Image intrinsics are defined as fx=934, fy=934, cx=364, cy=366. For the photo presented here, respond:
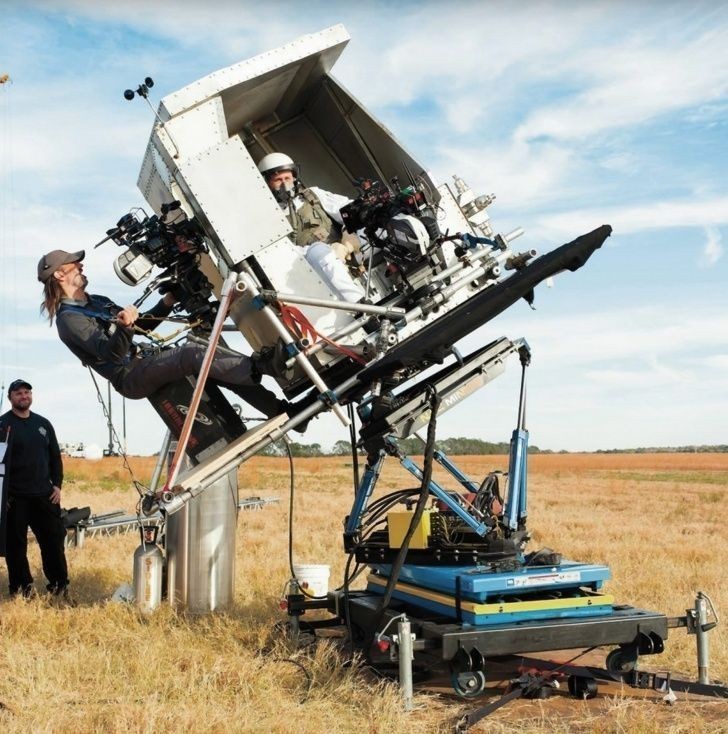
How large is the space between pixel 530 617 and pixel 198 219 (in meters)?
3.44

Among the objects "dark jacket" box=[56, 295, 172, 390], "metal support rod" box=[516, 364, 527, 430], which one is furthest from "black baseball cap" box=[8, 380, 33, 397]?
"metal support rod" box=[516, 364, 527, 430]

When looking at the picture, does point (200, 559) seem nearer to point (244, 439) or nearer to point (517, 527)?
point (244, 439)

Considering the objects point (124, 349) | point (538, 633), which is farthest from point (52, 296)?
point (538, 633)

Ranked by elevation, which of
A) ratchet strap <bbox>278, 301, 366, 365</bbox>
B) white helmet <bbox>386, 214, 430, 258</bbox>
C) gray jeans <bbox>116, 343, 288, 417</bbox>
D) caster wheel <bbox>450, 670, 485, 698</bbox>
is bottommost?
caster wheel <bbox>450, 670, 485, 698</bbox>

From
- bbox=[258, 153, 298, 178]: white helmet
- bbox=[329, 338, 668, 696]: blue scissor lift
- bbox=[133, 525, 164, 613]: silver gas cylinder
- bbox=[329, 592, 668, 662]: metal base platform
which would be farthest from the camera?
bbox=[133, 525, 164, 613]: silver gas cylinder

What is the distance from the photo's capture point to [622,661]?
19.8ft

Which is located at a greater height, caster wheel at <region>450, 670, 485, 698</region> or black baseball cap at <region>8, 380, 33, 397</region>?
black baseball cap at <region>8, 380, 33, 397</region>

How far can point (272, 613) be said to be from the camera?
26.4 feet

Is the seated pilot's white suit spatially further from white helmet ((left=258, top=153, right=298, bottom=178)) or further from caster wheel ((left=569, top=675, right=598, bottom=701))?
caster wheel ((left=569, top=675, right=598, bottom=701))

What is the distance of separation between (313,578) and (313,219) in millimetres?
2934

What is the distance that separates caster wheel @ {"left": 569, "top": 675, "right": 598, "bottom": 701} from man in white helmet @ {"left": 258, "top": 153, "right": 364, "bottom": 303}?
2.90 meters

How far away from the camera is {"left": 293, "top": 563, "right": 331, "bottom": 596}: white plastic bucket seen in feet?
25.2

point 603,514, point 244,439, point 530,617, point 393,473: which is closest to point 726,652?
point 530,617

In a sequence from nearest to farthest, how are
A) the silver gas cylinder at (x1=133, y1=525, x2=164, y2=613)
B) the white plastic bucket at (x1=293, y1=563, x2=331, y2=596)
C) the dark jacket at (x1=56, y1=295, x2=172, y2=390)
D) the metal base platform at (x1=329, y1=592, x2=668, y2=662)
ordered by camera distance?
the metal base platform at (x1=329, y1=592, x2=668, y2=662)
the dark jacket at (x1=56, y1=295, x2=172, y2=390)
the white plastic bucket at (x1=293, y1=563, x2=331, y2=596)
the silver gas cylinder at (x1=133, y1=525, x2=164, y2=613)
